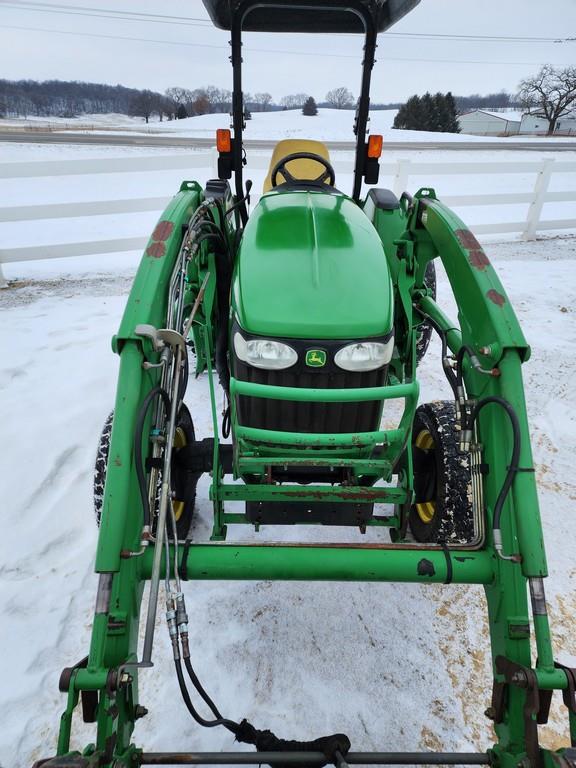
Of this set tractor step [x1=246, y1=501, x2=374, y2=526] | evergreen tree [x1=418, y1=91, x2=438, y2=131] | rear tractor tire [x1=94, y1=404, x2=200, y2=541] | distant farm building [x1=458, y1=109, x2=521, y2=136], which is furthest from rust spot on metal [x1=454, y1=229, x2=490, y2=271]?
distant farm building [x1=458, y1=109, x2=521, y2=136]

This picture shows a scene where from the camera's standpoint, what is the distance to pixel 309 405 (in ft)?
6.05

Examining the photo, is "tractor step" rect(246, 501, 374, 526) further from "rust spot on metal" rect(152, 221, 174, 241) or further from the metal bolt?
"rust spot on metal" rect(152, 221, 174, 241)

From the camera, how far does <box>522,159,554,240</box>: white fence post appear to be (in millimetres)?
7895

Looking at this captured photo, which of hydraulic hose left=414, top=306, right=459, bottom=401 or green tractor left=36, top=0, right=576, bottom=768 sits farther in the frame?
hydraulic hose left=414, top=306, right=459, bottom=401

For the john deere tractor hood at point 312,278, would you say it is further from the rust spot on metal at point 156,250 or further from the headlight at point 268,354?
the rust spot on metal at point 156,250

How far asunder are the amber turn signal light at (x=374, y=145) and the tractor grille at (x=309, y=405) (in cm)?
179

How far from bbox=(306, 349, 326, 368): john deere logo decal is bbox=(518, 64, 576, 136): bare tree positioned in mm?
53398

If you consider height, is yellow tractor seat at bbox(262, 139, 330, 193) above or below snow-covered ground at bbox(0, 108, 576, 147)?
below

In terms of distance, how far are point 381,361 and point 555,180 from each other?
60.0ft

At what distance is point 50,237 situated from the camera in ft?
25.5

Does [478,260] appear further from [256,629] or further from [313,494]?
[256,629]

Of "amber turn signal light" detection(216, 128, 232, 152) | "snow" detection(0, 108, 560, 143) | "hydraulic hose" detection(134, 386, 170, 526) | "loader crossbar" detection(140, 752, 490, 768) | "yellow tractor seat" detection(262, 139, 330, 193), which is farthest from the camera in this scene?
"snow" detection(0, 108, 560, 143)

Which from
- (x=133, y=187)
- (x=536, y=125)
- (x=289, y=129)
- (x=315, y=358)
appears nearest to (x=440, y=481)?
(x=315, y=358)

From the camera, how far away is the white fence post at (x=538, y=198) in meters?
7.89
